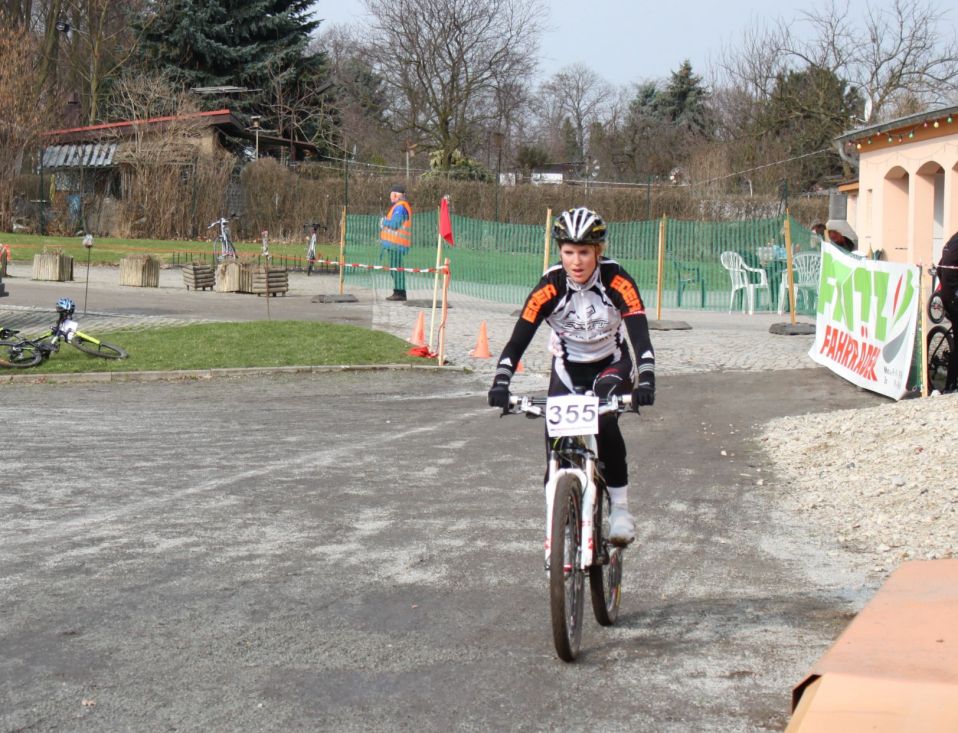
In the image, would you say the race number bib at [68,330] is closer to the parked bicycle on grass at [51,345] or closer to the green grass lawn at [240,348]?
the parked bicycle on grass at [51,345]

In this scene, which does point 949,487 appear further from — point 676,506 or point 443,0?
point 443,0

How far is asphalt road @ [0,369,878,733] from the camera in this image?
4.93 meters

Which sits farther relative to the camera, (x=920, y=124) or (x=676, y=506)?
(x=920, y=124)

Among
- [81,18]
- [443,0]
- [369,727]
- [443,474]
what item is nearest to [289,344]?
[443,474]

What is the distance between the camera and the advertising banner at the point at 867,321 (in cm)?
1362

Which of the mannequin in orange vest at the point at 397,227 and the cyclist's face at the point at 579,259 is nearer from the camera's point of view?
the cyclist's face at the point at 579,259

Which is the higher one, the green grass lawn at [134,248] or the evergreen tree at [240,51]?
the evergreen tree at [240,51]

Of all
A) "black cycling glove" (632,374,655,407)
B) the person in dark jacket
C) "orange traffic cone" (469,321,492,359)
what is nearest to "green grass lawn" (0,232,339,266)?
"orange traffic cone" (469,321,492,359)

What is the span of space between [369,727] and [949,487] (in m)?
5.35

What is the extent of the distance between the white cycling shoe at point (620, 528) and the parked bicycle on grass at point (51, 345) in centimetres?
1202

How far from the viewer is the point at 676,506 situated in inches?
350

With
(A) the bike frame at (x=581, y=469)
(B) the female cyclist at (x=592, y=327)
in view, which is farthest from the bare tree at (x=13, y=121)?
(A) the bike frame at (x=581, y=469)

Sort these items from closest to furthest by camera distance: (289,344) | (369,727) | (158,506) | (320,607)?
(369,727), (320,607), (158,506), (289,344)

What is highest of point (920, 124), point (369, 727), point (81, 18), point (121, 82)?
point (81, 18)
